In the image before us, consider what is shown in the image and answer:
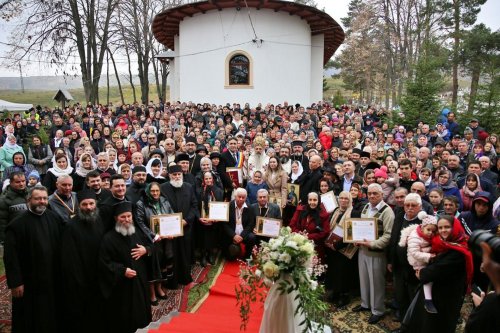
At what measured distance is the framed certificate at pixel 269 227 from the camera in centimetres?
746

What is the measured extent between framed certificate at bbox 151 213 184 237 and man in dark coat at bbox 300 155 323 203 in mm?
2987

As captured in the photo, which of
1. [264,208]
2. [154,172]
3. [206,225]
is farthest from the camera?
[206,225]

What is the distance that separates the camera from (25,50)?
2694 centimetres

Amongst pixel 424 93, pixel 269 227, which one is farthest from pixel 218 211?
pixel 424 93

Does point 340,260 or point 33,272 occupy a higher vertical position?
point 33,272

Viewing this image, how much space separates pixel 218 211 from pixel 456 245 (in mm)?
4607

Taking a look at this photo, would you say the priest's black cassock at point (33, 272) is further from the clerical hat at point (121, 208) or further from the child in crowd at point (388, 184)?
the child in crowd at point (388, 184)

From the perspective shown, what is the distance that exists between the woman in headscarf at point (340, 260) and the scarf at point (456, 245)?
6.63 ft

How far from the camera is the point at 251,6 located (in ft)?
70.1

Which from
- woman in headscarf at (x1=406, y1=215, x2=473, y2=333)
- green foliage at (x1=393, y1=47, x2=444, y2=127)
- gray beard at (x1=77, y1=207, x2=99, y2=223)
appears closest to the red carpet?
gray beard at (x1=77, y1=207, x2=99, y2=223)

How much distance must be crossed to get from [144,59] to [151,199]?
37.0 meters

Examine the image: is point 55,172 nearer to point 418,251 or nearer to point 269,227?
point 269,227

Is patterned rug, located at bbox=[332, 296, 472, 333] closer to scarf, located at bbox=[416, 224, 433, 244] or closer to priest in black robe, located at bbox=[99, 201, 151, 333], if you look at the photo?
scarf, located at bbox=[416, 224, 433, 244]

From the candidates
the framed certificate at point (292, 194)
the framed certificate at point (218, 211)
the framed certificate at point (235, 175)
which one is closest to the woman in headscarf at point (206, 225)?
the framed certificate at point (218, 211)
